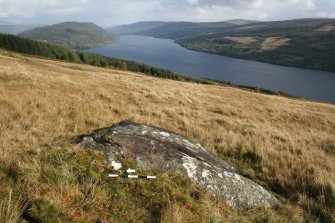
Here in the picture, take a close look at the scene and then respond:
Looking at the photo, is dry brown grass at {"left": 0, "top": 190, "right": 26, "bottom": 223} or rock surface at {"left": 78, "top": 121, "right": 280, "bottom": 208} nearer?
dry brown grass at {"left": 0, "top": 190, "right": 26, "bottom": 223}

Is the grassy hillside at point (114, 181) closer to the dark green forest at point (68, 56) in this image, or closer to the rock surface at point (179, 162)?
the rock surface at point (179, 162)

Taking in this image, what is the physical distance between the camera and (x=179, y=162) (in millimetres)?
6590

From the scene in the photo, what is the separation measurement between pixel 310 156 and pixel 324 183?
10.9 feet

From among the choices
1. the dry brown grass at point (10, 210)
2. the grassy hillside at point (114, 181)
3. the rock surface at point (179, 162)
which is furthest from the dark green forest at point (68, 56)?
the dry brown grass at point (10, 210)

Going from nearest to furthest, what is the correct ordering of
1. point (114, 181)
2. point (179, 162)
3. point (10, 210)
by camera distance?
point (10, 210) < point (114, 181) < point (179, 162)

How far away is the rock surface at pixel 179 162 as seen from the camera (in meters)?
6.10

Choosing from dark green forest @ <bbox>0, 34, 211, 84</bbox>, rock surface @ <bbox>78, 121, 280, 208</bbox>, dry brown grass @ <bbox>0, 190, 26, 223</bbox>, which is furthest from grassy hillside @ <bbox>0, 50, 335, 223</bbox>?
dark green forest @ <bbox>0, 34, 211, 84</bbox>

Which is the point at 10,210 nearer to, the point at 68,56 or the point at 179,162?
the point at 179,162

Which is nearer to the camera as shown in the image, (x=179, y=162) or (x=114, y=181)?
(x=114, y=181)

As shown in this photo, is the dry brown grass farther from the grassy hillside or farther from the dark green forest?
the dark green forest

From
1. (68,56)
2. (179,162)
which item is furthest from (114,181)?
(68,56)

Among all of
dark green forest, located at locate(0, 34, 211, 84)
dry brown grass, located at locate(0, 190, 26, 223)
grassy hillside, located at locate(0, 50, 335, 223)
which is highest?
dry brown grass, located at locate(0, 190, 26, 223)

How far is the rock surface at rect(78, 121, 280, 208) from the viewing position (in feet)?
20.0

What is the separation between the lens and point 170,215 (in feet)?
14.2
